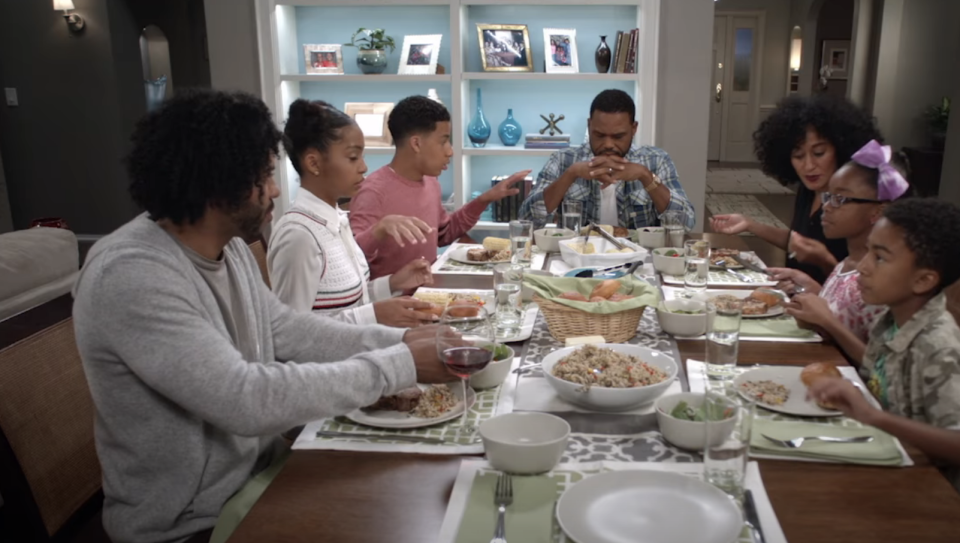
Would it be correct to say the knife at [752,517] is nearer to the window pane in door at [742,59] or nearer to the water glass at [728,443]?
the water glass at [728,443]

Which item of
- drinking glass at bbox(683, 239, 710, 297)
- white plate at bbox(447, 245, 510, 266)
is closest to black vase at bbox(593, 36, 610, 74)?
white plate at bbox(447, 245, 510, 266)

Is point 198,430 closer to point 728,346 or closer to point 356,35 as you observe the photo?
point 728,346

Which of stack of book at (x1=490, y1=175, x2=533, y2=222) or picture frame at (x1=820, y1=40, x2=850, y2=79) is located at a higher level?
picture frame at (x1=820, y1=40, x2=850, y2=79)

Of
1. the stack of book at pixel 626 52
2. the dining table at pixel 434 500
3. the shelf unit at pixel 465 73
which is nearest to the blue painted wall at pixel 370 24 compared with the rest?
the shelf unit at pixel 465 73

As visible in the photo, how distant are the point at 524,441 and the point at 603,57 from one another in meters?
3.69

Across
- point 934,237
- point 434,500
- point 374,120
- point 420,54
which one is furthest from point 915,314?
point 374,120

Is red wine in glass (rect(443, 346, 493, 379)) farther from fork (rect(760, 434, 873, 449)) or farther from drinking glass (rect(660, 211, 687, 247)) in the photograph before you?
drinking glass (rect(660, 211, 687, 247))

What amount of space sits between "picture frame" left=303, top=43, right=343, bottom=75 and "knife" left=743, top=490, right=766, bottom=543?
4168mm

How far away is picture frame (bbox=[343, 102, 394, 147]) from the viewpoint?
15.5 feet

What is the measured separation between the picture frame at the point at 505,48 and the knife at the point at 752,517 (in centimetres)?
385

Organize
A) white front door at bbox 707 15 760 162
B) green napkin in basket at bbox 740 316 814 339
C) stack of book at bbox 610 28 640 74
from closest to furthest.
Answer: green napkin in basket at bbox 740 316 814 339
stack of book at bbox 610 28 640 74
white front door at bbox 707 15 760 162

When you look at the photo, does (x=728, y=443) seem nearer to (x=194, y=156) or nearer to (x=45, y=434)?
(x=194, y=156)

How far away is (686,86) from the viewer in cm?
426

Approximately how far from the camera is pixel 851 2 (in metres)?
12.2
